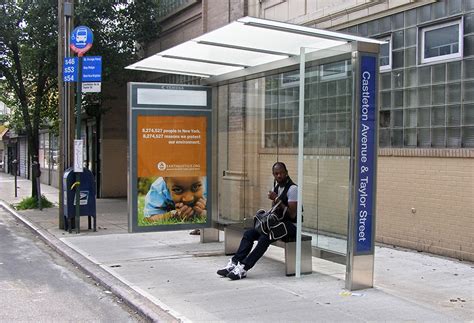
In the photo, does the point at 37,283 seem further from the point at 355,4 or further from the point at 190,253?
the point at 355,4

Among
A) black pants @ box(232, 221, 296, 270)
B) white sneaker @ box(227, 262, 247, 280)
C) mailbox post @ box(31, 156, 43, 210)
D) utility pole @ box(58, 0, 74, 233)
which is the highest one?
utility pole @ box(58, 0, 74, 233)

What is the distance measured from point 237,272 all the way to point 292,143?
3.03 metres

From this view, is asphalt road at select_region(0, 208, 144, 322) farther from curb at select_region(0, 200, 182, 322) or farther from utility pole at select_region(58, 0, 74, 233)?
utility pole at select_region(58, 0, 74, 233)

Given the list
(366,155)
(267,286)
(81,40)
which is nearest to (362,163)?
(366,155)

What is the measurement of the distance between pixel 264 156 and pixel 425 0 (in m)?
3.72

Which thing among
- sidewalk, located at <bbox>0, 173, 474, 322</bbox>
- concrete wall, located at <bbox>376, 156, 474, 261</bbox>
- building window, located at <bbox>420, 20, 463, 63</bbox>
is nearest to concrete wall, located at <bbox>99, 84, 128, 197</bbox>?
sidewalk, located at <bbox>0, 173, 474, 322</bbox>

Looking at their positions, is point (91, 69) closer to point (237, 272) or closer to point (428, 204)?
point (237, 272)

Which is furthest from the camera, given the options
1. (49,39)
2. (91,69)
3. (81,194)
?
(49,39)

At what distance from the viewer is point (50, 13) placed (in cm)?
1523

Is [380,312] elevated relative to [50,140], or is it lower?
lower

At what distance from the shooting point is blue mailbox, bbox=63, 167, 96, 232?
11469mm

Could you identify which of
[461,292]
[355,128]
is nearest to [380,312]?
[461,292]

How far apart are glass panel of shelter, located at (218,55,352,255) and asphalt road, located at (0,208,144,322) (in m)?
2.80

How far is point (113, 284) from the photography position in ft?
22.7
